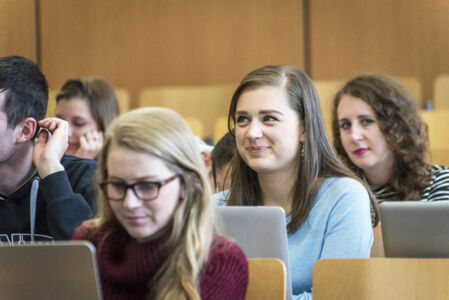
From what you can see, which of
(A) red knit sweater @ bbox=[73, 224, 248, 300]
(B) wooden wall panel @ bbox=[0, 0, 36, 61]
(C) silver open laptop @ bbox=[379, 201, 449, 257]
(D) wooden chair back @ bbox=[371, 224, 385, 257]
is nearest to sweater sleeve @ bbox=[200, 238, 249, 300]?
(A) red knit sweater @ bbox=[73, 224, 248, 300]

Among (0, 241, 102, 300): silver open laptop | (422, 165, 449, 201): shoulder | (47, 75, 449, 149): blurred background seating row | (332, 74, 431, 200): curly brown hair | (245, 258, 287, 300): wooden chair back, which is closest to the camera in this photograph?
(0, 241, 102, 300): silver open laptop

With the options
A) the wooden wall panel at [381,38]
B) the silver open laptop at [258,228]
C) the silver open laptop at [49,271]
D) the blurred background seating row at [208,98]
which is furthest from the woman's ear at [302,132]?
the wooden wall panel at [381,38]

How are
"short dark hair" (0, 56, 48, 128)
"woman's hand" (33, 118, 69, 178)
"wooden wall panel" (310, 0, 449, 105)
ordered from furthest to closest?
"wooden wall panel" (310, 0, 449, 105) < "short dark hair" (0, 56, 48, 128) < "woman's hand" (33, 118, 69, 178)

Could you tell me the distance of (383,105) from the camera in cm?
296

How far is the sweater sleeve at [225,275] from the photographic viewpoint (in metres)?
1.44

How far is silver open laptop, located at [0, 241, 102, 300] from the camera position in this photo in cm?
132

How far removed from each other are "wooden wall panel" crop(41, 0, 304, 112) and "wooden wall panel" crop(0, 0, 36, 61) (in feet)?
0.69

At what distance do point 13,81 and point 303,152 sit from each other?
0.91 meters

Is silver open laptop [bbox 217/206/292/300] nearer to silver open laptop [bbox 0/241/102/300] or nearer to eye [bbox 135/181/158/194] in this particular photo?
eye [bbox 135/181/158/194]

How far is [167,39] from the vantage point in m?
6.25

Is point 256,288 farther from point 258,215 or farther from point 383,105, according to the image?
point 383,105

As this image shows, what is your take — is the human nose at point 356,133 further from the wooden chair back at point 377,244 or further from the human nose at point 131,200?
the human nose at point 131,200

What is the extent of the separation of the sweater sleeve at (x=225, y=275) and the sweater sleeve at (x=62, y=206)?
0.54 metres

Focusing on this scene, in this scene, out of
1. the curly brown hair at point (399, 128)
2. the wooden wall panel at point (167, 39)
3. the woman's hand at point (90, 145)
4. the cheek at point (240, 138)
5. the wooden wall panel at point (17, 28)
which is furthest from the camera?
the wooden wall panel at point (167, 39)
